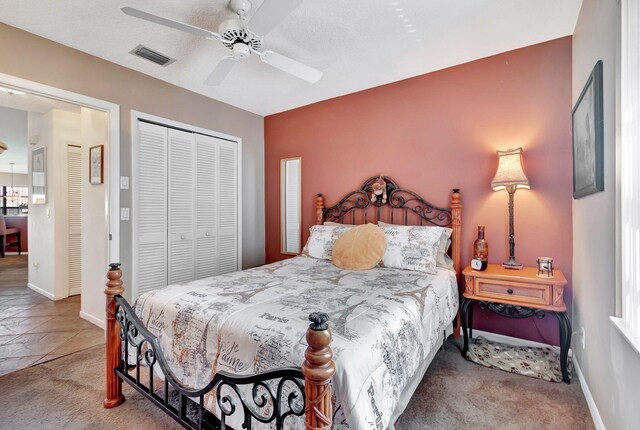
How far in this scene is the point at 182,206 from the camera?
11.3 feet

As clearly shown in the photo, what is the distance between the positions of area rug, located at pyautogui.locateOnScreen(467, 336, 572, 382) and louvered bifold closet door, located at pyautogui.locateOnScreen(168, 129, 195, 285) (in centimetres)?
296

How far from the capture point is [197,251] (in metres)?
3.59

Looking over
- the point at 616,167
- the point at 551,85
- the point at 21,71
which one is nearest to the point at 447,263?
the point at 616,167

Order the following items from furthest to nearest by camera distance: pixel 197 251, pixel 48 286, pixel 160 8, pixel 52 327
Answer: pixel 48 286 → pixel 197 251 → pixel 52 327 → pixel 160 8

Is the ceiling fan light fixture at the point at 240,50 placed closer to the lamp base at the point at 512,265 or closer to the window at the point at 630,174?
the window at the point at 630,174

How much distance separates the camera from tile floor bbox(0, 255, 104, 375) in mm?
2535

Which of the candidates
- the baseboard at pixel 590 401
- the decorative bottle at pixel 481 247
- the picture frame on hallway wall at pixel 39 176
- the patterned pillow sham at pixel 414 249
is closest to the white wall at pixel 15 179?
the picture frame on hallway wall at pixel 39 176

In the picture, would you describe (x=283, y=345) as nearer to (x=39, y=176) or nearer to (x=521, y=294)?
(x=521, y=294)

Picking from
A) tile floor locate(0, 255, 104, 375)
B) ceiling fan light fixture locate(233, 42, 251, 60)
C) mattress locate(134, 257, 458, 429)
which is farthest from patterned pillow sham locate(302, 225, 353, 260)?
tile floor locate(0, 255, 104, 375)

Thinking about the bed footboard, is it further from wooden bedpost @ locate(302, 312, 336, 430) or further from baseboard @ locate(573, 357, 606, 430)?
baseboard @ locate(573, 357, 606, 430)

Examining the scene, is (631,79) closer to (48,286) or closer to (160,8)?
(160,8)

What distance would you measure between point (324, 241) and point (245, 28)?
1.94 meters

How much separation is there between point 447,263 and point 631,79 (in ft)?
5.76

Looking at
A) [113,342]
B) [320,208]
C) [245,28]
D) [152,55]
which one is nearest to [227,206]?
[320,208]
